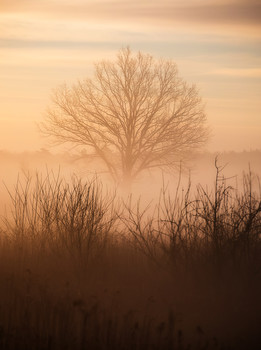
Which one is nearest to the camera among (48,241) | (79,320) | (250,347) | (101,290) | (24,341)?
(24,341)

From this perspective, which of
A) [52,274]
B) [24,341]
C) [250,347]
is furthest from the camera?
[52,274]

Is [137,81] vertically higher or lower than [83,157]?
higher

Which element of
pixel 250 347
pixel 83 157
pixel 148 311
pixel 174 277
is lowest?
pixel 250 347

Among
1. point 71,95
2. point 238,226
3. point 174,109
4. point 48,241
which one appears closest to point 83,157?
point 71,95

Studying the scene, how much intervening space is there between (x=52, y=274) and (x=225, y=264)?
293 cm

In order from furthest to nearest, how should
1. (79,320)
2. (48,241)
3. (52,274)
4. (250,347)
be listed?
(48,241) < (52,274) < (79,320) < (250,347)

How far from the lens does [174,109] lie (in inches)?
1252

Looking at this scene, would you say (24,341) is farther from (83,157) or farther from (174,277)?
(83,157)

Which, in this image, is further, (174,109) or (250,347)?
(174,109)

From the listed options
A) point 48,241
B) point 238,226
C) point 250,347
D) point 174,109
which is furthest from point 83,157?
point 250,347

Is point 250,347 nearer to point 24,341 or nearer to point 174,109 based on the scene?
point 24,341

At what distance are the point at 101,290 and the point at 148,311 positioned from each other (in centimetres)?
111

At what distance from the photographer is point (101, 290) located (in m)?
8.16

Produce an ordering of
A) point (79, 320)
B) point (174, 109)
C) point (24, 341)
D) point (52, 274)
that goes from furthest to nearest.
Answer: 1. point (174, 109)
2. point (52, 274)
3. point (79, 320)
4. point (24, 341)
